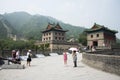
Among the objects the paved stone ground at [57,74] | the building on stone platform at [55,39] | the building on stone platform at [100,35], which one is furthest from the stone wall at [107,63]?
the building on stone platform at [55,39]

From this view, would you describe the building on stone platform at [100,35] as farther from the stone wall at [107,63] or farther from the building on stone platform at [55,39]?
the stone wall at [107,63]

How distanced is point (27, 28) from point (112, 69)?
16664 cm

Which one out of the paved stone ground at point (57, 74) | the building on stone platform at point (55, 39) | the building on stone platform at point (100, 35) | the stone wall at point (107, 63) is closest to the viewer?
the paved stone ground at point (57, 74)

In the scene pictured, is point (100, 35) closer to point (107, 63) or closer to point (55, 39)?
point (55, 39)

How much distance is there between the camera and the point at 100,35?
187 ft

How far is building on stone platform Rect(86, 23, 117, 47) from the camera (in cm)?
5694

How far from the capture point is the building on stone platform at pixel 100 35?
56.9 metres

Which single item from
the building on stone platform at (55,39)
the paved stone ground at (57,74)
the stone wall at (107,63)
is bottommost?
the paved stone ground at (57,74)

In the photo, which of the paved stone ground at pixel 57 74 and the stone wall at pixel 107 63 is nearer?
the paved stone ground at pixel 57 74

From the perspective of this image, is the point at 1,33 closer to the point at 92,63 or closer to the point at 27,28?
the point at 27,28

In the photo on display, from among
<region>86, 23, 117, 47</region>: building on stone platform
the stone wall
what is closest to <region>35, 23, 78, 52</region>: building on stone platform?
<region>86, 23, 117, 47</region>: building on stone platform

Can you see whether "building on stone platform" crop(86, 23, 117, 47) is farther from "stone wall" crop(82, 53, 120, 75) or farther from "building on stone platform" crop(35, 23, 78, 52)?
"stone wall" crop(82, 53, 120, 75)

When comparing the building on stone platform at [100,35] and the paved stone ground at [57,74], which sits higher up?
the building on stone platform at [100,35]

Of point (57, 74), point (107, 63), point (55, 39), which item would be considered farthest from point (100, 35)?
point (57, 74)
